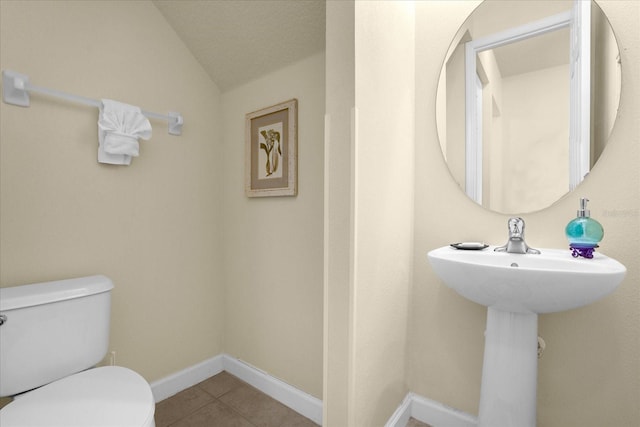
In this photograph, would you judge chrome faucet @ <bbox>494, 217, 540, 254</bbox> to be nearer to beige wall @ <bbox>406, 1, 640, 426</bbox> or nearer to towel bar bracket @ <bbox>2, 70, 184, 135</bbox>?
beige wall @ <bbox>406, 1, 640, 426</bbox>

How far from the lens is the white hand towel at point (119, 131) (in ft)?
4.55

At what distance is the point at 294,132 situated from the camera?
5.33ft

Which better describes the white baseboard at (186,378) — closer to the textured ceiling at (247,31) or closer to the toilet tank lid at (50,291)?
the toilet tank lid at (50,291)

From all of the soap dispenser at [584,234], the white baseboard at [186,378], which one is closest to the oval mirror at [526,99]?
the soap dispenser at [584,234]

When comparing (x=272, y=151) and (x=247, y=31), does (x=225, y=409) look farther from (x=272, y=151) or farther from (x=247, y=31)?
(x=247, y=31)

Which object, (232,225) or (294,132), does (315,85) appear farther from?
(232,225)

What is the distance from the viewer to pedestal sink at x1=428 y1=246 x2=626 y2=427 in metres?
0.87

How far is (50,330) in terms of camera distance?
1.13m

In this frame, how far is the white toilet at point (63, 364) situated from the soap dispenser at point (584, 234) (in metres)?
1.43

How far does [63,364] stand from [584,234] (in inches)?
73.8

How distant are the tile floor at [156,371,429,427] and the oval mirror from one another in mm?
1197

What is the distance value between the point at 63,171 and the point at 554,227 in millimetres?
2023

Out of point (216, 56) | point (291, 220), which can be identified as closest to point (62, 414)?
point (291, 220)

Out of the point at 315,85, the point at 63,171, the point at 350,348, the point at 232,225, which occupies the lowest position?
the point at 350,348
